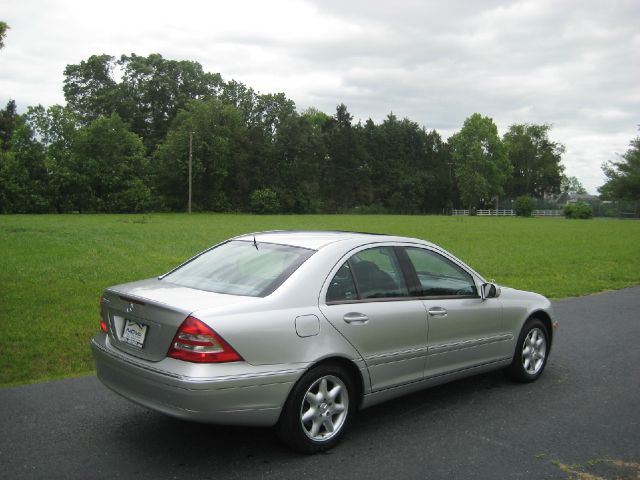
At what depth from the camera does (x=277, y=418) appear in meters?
4.11

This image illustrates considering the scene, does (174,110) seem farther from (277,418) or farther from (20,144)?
(277,418)

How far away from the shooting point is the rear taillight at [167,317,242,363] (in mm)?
3932

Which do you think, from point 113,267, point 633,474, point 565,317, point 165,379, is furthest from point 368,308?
point 113,267

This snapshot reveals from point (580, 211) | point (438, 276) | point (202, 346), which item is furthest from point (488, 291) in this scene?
point (580, 211)

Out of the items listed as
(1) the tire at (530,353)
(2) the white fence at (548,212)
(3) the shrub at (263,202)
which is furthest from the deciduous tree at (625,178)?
(1) the tire at (530,353)

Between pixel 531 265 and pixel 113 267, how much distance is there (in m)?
11.3

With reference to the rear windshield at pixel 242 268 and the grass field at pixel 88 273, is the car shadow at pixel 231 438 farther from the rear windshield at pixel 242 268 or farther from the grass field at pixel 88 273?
the grass field at pixel 88 273

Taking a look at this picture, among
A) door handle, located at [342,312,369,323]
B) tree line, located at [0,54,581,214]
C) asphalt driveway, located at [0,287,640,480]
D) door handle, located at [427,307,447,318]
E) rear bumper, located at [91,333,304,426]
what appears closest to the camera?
rear bumper, located at [91,333,304,426]

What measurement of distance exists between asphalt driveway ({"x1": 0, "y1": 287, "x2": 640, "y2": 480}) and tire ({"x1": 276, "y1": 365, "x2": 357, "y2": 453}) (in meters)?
0.13

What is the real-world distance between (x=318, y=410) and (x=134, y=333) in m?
1.37

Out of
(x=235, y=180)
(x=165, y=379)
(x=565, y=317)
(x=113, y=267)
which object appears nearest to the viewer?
(x=165, y=379)

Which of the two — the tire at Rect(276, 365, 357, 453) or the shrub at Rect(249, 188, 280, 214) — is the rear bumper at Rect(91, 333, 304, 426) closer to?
the tire at Rect(276, 365, 357, 453)

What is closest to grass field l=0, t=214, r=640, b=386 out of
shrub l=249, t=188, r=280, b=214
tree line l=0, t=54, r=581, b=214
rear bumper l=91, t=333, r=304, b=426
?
rear bumper l=91, t=333, r=304, b=426

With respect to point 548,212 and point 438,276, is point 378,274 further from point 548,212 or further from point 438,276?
point 548,212
